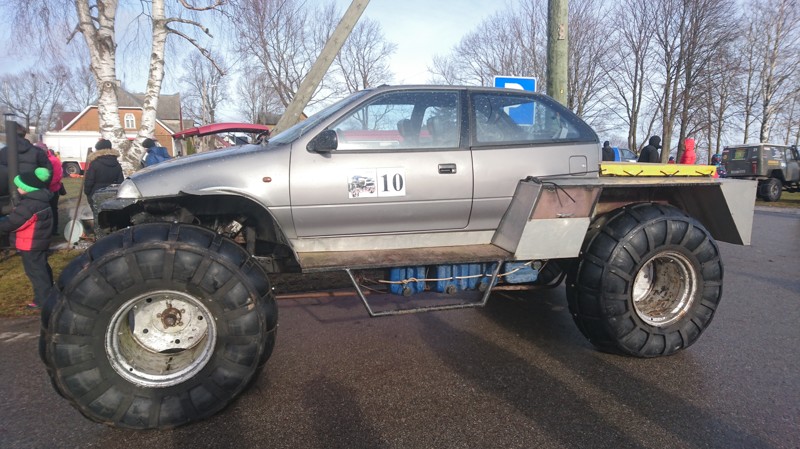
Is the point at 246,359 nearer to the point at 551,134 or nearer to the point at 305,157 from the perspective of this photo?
the point at 305,157

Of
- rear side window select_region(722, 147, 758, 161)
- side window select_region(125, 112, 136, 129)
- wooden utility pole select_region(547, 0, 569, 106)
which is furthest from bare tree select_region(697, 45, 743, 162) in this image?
side window select_region(125, 112, 136, 129)

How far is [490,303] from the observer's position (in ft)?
16.0

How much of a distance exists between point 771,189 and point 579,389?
2096cm

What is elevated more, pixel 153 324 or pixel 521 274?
pixel 521 274

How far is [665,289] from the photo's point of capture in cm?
378

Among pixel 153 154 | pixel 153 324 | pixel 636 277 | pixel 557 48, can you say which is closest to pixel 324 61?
pixel 557 48

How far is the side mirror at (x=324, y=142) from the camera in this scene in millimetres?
2973

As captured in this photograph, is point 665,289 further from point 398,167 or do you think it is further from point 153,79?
point 153,79

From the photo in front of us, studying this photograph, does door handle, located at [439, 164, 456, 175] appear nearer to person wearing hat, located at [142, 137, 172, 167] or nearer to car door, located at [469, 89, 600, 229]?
car door, located at [469, 89, 600, 229]

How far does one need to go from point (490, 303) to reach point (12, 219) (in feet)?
16.3

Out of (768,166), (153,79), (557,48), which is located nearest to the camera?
(557,48)

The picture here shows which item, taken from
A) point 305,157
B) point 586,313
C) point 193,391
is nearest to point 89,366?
point 193,391

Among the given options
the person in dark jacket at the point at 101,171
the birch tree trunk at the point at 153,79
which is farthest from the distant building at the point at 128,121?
the person in dark jacket at the point at 101,171

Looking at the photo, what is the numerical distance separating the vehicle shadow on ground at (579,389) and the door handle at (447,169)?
4.80ft
